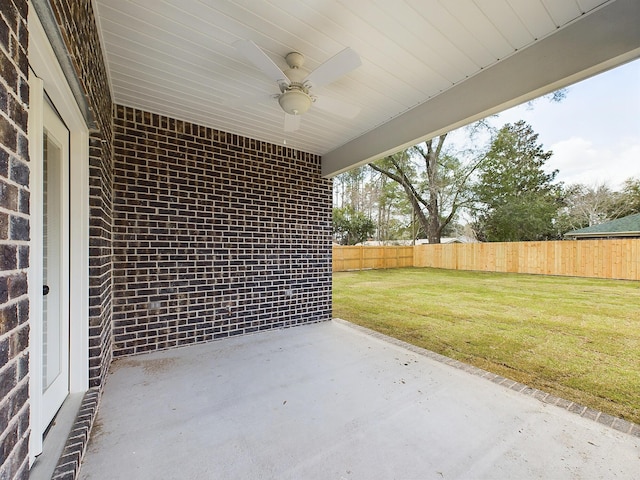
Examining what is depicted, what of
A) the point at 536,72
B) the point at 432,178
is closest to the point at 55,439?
the point at 536,72

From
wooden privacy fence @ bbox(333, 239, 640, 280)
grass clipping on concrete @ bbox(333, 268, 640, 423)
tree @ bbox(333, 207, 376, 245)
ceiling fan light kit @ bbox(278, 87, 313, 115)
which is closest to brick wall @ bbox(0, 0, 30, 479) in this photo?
ceiling fan light kit @ bbox(278, 87, 313, 115)

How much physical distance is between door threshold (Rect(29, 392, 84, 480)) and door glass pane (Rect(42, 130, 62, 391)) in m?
0.24

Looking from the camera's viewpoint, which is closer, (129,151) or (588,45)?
(588,45)

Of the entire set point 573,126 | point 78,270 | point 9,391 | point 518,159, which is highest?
point 573,126

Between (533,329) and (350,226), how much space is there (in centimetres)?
1281

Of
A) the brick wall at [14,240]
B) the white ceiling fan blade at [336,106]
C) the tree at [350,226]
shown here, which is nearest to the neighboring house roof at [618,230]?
the tree at [350,226]

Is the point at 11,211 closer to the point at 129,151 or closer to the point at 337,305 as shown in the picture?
the point at 129,151

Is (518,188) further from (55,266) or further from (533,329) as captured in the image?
(55,266)

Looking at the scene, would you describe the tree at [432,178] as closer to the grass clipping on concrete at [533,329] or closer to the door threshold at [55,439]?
the grass clipping on concrete at [533,329]

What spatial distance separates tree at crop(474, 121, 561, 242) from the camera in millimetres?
14516

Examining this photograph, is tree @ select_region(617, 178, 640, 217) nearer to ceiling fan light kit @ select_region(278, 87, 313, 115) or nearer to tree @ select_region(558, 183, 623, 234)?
tree @ select_region(558, 183, 623, 234)

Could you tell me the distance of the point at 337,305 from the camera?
6.01 metres

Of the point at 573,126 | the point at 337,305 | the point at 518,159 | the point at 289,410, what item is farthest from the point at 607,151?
the point at 289,410

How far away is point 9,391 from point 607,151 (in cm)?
2074
